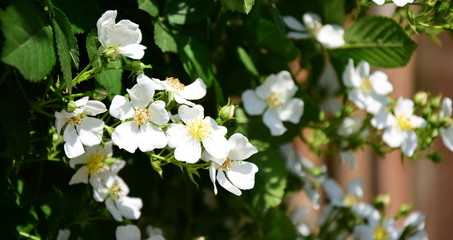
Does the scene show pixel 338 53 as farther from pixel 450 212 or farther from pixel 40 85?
pixel 450 212

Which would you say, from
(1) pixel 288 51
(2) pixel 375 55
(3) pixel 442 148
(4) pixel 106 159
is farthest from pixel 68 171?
(3) pixel 442 148

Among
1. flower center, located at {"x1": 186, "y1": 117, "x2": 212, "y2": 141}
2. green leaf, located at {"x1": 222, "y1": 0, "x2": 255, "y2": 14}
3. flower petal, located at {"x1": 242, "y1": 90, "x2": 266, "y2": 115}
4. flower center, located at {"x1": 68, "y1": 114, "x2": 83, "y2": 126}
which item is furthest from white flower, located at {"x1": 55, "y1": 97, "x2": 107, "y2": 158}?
flower petal, located at {"x1": 242, "y1": 90, "x2": 266, "y2": 115}

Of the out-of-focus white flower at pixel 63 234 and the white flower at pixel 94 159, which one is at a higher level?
the white flower at pixel 94 159

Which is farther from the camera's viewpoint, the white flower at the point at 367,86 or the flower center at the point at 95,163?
the white flower at the point at 367,86

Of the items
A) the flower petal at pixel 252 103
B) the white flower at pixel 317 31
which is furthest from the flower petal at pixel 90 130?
the white flower at pixel 317 31

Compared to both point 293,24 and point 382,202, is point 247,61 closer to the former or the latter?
point 293,24

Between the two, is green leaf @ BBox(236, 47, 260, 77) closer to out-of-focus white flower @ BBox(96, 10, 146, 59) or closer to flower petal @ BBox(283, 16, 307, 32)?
flower petal @ BBox(283, 16, 307, 32)

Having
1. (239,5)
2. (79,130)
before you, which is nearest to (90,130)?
(79,130)

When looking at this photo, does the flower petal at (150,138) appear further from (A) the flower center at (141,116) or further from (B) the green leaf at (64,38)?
(B) the green leaf at (64,38)
